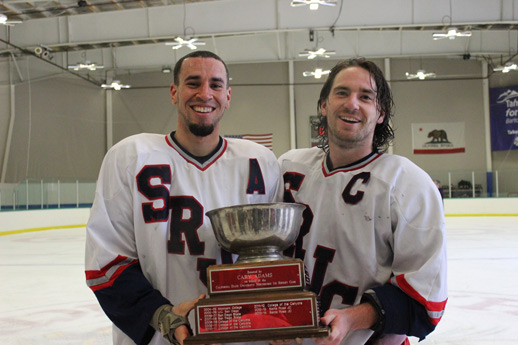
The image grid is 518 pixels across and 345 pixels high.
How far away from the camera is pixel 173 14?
40.1ft

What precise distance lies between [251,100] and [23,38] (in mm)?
6751

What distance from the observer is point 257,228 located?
1.44 meters

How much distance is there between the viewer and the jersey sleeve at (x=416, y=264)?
5.10 ft

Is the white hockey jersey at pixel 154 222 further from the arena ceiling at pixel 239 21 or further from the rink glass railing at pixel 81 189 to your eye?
the rink glass railing at pixel 81 189

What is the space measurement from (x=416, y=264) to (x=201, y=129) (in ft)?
2.65

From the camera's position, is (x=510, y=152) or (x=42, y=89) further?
(x=510, y=152)

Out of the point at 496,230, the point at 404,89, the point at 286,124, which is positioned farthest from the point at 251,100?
the point at 496,230

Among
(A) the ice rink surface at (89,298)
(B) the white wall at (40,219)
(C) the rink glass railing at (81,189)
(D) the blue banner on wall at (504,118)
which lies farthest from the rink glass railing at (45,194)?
(D) the blue banner on wall at (504,118)

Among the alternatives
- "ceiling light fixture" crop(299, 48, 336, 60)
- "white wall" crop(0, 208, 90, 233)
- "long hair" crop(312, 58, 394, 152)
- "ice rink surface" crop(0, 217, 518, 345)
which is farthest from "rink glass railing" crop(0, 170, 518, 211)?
"long hair" crop(312, 58, 394, 152)

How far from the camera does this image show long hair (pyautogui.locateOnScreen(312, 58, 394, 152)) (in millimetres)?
1822

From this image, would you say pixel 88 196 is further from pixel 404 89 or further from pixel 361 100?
pixel 361 100

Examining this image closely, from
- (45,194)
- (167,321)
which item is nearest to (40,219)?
(45,194)

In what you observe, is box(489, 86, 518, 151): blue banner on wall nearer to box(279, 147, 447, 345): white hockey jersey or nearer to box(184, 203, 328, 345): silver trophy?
box(279, 147, 447, 345): white hockey jersey

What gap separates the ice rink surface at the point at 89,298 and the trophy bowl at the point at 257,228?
6.24 ft
